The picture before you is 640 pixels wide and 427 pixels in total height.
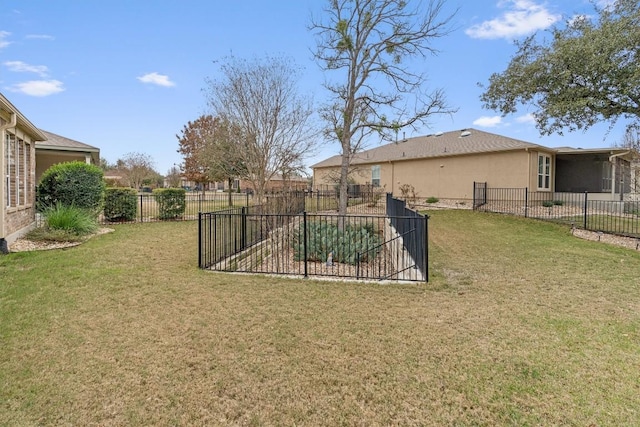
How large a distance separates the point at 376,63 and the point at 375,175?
15.3 meters

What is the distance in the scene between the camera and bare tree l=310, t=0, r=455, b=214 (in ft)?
30.9

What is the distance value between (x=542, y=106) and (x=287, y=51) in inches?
401

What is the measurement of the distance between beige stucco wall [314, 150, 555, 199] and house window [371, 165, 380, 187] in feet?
1.08

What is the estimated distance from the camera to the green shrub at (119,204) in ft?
41.8

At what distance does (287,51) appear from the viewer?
13398 millimetres

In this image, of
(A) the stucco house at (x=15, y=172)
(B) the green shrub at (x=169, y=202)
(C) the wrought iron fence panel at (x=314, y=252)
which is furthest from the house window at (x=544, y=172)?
(A) the stucco house at (x=15, y=172)

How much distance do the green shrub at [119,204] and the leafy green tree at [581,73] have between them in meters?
15.4

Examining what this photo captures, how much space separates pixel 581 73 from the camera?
10992 mm

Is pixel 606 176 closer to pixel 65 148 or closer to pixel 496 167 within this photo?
pixel 496 167

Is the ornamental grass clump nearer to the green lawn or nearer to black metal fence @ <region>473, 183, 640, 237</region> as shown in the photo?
the green lawn

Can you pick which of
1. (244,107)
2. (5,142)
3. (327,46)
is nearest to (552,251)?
(327,46)

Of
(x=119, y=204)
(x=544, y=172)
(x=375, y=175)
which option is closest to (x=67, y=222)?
(x=119, y=204)

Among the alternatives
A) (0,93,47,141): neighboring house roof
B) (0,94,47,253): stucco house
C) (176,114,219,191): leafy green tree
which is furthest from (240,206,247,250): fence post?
(176,114,219,191): leafy green tree

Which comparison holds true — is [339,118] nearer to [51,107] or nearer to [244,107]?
[244,107]
